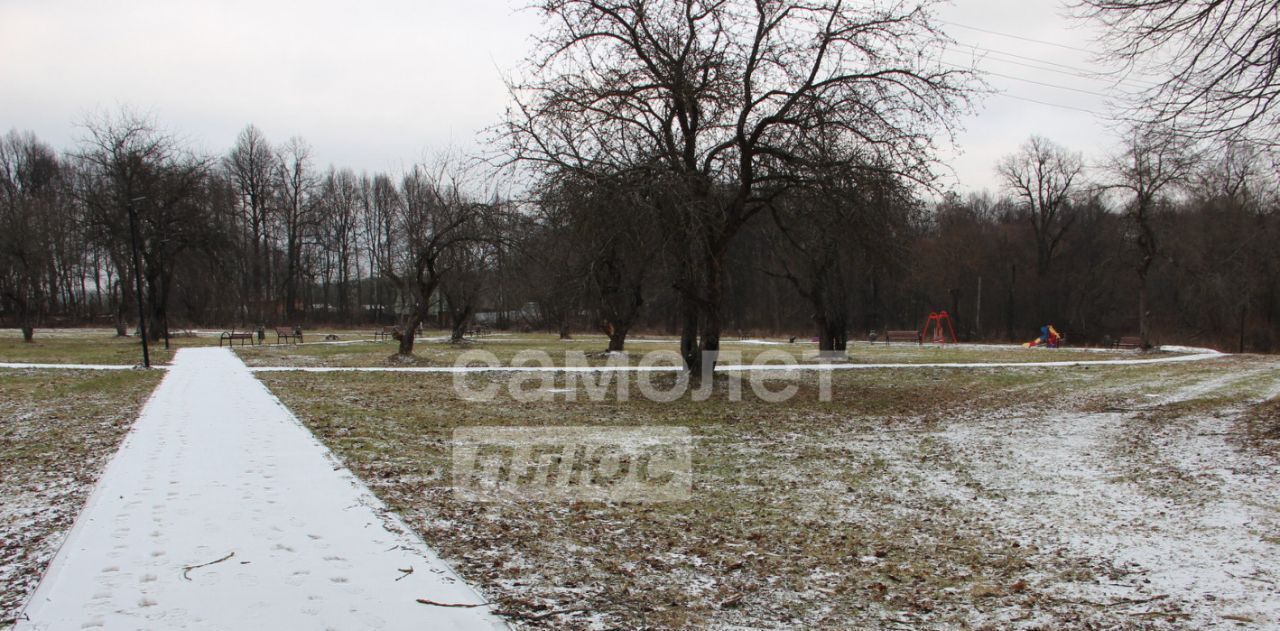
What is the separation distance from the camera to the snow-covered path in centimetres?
374

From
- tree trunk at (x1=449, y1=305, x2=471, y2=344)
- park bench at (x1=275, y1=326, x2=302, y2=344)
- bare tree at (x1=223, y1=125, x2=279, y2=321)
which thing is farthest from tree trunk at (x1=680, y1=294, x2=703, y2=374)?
bare tree at (x1=223, y1=125, x2=279, y2=321)

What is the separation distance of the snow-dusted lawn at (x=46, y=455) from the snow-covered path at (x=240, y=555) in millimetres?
180

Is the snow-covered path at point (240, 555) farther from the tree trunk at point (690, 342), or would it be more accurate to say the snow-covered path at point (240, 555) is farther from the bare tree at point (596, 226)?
the tree trunk at point (690, 342)

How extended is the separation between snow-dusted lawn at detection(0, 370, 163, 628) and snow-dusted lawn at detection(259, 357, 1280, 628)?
7.26 feet

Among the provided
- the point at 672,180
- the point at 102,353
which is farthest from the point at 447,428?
the point at 102,353

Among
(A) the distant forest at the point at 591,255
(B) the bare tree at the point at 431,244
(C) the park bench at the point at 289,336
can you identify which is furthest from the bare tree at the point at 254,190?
(B) the bare tree at the point at 431,244

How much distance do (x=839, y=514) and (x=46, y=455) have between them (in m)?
8.06

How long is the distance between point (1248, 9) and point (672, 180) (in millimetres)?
8020

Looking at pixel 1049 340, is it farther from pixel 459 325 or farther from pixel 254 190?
pixel 254 190

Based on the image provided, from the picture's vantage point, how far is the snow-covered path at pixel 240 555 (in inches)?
147

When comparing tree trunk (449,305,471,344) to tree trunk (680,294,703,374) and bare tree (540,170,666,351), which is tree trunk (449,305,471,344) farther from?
tree trunk (680,294,703,374)

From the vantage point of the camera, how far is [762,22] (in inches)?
573

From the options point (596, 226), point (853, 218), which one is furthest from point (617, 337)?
point (853, 218)

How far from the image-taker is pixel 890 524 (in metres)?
6.01
